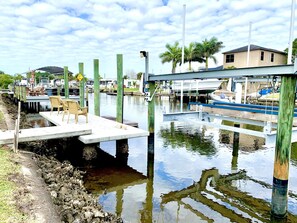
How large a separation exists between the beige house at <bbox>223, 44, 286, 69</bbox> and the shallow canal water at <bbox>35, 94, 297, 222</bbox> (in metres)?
24.5

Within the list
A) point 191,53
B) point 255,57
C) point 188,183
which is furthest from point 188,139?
point 191,53

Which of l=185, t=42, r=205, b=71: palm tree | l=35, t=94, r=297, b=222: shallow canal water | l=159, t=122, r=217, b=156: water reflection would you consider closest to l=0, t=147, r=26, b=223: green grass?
l=35, t=94, r=297, b=222: shallow canal water

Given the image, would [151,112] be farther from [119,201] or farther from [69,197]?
[69,197]

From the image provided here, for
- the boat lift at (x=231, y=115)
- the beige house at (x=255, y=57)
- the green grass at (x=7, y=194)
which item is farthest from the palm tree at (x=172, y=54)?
the green grass at (x=7, y=194)

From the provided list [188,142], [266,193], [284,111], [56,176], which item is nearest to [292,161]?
[266,193]

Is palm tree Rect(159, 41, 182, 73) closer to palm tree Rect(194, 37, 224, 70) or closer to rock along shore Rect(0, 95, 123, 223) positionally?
palm tree Rect(194, 37, 224, 70)

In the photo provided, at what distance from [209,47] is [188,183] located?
37.3 m

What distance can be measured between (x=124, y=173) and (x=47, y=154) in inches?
97.8

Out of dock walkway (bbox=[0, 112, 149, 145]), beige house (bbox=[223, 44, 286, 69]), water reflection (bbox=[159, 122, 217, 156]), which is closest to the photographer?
dock walkway (bbox=[0, 112, 149, 145])

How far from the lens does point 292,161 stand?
32.6ft

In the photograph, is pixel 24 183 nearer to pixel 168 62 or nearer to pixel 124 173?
pixel 124 173

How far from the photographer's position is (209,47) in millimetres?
42156

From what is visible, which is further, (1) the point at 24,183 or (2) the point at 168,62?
(2) the point at 168,62

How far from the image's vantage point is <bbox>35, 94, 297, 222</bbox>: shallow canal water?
20.3 feet
